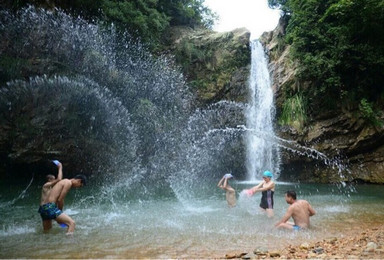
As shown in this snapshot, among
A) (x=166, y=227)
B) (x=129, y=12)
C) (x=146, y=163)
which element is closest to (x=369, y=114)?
(x=146, y=163)

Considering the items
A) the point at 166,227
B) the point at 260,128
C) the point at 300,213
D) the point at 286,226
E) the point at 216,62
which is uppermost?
the point at 216,62

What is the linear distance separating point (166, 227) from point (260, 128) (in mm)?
12205

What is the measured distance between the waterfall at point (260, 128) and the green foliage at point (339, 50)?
248 centimetres

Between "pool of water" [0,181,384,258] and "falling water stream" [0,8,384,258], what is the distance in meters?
0.03

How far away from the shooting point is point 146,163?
1806cm

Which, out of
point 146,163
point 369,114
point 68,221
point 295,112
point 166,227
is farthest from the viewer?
point 146,163

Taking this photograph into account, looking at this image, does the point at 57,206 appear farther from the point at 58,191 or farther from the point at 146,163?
the point at 146,163

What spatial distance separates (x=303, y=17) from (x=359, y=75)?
165 inches

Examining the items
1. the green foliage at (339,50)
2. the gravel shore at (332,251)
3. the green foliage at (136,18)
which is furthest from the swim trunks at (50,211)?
the green foliage at (339,50)

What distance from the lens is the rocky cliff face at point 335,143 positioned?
15.5m

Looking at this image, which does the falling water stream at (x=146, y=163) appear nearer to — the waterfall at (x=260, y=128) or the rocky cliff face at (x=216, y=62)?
the waterfall at (x=260, y=128)

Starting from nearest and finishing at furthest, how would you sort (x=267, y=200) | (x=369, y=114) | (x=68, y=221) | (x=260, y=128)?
(x=68, y=221) → (x=267, y=200) → (x=369, y=114) → (x=260, y=128)

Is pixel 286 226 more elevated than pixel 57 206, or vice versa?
pixel 57 206

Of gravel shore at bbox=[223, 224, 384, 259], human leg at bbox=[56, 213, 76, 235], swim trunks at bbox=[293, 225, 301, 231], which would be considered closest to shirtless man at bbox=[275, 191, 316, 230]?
swim trunks at bbox=[293, 225, 301, 231]
